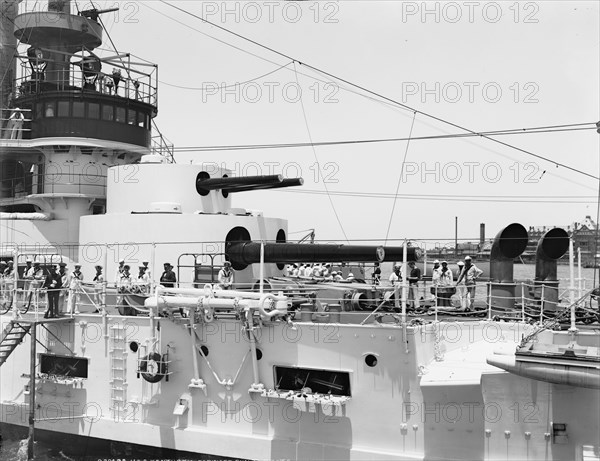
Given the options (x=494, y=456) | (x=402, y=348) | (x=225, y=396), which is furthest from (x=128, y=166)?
(x=494, y=456)

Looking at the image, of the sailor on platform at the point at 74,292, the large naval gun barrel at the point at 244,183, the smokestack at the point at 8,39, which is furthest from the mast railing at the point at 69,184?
the smokestack at the point at 8,39

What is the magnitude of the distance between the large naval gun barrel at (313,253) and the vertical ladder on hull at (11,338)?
523 centimetres

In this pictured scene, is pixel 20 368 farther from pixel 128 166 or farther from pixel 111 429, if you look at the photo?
pixel 128 166

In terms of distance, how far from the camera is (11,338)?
15141mm

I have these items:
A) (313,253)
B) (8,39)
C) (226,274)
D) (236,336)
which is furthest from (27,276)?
(8,39)

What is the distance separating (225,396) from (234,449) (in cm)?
108

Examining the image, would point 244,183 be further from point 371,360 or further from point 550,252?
point 550,252

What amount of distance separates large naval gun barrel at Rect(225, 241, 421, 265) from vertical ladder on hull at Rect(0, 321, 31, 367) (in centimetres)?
523

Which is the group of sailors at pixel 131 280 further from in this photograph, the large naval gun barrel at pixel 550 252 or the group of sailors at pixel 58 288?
the large naval gun barrel at pixel 550 252

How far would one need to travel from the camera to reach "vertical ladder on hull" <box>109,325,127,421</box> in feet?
47.4

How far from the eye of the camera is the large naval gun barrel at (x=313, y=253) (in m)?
13.0

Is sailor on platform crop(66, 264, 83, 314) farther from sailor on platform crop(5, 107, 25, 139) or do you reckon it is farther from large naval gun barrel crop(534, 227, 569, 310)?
large naval gun barrel crop(534, 227, 569, 310)

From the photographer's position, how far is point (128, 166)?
1725 cm

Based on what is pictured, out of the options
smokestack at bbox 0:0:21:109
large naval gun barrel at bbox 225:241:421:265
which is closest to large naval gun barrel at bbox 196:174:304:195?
large naval gun barrel at bbox 225:241:421:265
